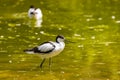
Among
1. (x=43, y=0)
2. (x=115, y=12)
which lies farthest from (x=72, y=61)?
(x=43, y=0)

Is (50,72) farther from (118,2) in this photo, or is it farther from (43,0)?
(43,0)

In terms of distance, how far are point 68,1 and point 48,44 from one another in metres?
22.8

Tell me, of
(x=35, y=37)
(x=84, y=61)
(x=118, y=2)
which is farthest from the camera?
(x=118, y=2)

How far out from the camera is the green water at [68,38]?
1434 cm

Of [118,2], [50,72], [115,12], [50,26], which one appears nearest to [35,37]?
[50,26]

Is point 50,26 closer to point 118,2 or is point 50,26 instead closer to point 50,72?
point 50,72

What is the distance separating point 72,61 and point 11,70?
2.30 metres

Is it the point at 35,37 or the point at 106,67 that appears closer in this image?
the point at 106,67

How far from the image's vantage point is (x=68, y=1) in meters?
37.3

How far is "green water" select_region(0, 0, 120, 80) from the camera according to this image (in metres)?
14.3

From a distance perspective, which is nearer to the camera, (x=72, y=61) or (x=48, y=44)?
(x=48, y=44)

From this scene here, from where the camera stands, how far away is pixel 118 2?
34.8 metres

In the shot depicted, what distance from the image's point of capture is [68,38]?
20312 mm

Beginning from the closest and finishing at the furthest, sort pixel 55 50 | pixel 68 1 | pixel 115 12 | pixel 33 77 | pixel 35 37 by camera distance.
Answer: pixel 33 77 < pixel 55 50 < pixel 35 37 < pixel 115 12 < pixel 68 1
